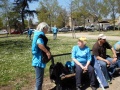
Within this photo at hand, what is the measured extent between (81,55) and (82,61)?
17 centimetres

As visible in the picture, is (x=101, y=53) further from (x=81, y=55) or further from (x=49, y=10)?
(x=49, y=10)

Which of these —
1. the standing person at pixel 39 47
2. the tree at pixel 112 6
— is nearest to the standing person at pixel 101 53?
the standing person at pixel 39 47

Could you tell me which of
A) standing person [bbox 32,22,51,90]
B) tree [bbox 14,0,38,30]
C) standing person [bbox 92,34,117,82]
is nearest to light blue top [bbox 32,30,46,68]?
standing person [bbox 32,22,51,90]

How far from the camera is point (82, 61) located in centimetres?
675

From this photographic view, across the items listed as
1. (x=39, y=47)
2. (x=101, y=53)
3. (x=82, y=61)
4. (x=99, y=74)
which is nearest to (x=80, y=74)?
(x=82, y=61)

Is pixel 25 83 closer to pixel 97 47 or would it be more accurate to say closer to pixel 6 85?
pixel 6 85

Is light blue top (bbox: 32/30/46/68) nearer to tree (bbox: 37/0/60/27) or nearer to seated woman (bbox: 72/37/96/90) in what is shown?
seated woman (bbox: 72/37/96/90)

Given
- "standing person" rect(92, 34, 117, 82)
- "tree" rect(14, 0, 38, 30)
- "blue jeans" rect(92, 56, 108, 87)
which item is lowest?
"blue jeans" rect(92, 56, 108, 87)

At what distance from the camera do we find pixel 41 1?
63000 mm

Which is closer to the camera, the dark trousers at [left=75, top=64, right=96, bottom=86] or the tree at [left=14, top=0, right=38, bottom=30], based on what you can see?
the dark trousers at [left=75, top=64, right=96, bottom=86]

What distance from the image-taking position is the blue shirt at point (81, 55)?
6.75m

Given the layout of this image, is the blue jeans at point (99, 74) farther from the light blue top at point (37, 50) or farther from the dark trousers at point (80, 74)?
the light blue top at point (37, 50)

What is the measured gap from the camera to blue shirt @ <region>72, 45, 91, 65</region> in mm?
6750

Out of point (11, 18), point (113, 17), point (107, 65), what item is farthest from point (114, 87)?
point (11, 18)
